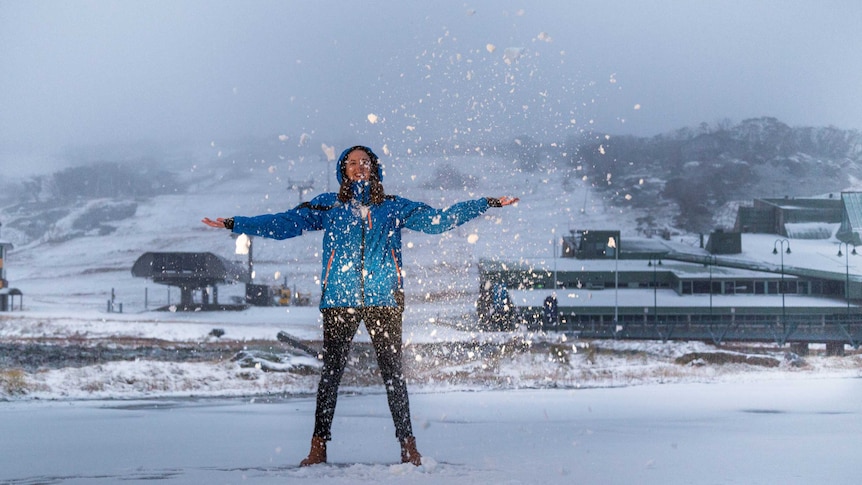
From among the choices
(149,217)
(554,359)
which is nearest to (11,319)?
(554,359)

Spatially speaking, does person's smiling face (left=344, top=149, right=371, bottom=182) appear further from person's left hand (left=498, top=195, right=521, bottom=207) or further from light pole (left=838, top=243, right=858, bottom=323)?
light pole (left=838, top=243, right=858, bottom=323)

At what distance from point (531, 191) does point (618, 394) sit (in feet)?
399

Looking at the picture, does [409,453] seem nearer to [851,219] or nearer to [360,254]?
[360,254]

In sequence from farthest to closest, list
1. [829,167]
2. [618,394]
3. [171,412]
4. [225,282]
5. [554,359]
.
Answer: [829,167]
[225,282]
[554,359]
[618,394]
[171,412]

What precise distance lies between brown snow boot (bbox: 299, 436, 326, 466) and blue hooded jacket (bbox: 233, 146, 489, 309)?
102cm

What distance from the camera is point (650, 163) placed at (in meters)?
147

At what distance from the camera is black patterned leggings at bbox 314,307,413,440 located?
716 cm

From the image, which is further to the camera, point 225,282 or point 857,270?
point 225,282

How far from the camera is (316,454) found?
726 centimetres

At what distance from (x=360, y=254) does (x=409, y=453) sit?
1496mm

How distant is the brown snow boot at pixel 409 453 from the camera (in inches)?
285

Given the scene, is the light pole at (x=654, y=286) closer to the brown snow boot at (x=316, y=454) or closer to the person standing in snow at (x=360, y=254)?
the person standing in snow at (x=360, y=254)

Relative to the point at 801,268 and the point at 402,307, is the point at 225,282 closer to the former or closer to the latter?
the point at 801,268

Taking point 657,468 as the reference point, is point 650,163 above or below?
above
